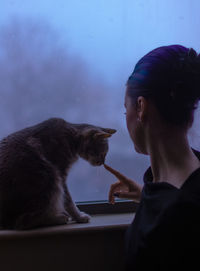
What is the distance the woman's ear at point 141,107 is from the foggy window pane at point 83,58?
550 mm

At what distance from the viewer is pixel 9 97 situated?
49.8 inches

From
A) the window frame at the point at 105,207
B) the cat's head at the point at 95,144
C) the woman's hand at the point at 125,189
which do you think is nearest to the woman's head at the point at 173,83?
the woman's hand at the point at 125,189

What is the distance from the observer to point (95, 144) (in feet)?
4.31

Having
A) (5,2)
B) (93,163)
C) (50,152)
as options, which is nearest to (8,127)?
(50,152)

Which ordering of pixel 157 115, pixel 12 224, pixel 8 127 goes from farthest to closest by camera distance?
1. pixel 8 127
2. pixel 12 224
3. pixel 157 115

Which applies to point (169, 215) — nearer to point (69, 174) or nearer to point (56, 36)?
point (69, 174)

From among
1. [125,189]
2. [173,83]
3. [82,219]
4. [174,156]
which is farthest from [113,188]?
[173,83]

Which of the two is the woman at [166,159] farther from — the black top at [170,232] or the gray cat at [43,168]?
the gray cat at [43,168]

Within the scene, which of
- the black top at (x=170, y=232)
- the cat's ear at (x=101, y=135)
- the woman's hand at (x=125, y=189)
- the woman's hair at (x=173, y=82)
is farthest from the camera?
the cat's ear at (x=101, y=135)

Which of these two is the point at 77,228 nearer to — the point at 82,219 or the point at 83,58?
the point at 82,219

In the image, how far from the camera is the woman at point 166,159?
2.03 feet

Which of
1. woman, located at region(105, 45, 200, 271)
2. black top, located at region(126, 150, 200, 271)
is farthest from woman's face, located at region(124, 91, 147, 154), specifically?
black top, located at region(126, 150, 200, 271)

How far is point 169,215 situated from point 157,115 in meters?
0.28

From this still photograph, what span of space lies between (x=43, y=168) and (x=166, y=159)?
0.48 m
